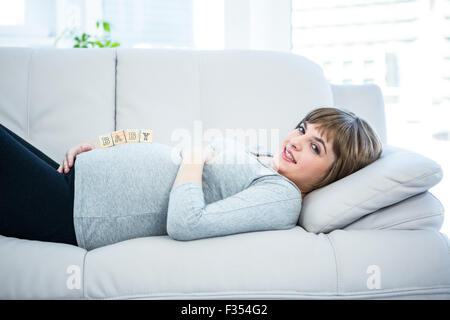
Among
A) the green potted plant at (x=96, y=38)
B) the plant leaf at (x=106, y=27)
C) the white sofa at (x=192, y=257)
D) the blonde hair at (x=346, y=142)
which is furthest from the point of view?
the plant leaf at (x=106, y=27)

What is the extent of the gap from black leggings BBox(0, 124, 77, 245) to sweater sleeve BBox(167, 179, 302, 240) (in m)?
0.31

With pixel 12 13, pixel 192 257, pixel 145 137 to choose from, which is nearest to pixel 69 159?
pixel 145 137

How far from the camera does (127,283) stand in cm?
98

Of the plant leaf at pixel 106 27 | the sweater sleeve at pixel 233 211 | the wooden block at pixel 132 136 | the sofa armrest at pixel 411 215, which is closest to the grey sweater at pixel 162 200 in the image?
the sweater sleeve at pixel 233 211

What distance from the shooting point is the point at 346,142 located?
125 cm

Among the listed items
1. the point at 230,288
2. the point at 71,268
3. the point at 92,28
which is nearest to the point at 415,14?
the point at 92,28

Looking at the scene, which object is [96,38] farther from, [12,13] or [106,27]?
[12,13]

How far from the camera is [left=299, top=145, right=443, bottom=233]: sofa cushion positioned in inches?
43.6

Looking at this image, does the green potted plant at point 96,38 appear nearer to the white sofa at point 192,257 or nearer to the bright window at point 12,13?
the bright window at point 12,13

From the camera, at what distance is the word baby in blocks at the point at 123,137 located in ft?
4.35

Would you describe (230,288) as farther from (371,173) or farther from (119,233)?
(371,173)

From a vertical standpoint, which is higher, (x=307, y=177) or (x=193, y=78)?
(x=193, y=78)

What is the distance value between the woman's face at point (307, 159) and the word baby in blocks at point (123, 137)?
1.52 ft
